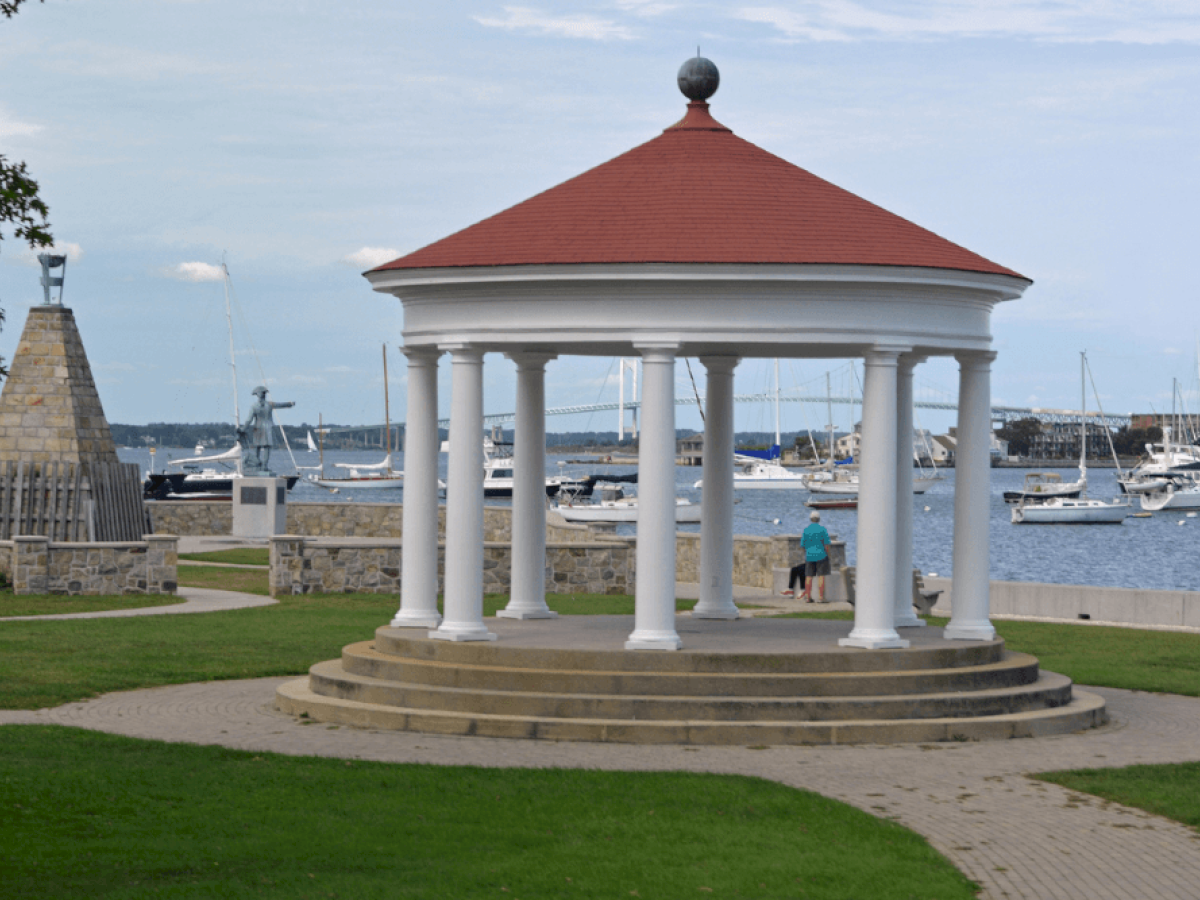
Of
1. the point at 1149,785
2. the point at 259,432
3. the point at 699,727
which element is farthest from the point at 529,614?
the point at 259,432

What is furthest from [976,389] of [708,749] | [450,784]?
[450,784]

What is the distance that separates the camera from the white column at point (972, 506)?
1806 centimetres

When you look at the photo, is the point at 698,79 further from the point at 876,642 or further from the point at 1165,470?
the point at 1165,470

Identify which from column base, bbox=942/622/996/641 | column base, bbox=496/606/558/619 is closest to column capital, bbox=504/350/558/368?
column base, bbox=496/606/558/619

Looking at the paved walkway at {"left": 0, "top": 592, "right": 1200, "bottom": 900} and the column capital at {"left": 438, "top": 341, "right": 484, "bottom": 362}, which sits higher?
the column capital at {"left": 438, "top": 341, "right": 484, "bottom": 362}

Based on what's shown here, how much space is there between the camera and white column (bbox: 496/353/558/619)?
65.4 ft

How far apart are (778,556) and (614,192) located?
16.5 metres

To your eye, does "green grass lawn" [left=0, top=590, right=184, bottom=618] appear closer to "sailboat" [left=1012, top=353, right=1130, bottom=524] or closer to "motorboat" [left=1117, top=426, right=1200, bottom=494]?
"sailboat" [left=1012, top=353, right=1130, bottom=524]

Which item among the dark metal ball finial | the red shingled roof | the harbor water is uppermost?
the dark metal ball finial

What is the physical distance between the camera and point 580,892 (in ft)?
32.1

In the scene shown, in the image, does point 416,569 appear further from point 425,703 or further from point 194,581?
point 194,581

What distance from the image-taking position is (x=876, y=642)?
16.5 m

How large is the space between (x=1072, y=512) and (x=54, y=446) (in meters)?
92.2

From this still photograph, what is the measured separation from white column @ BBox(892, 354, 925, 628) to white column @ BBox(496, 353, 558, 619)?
168 inches
